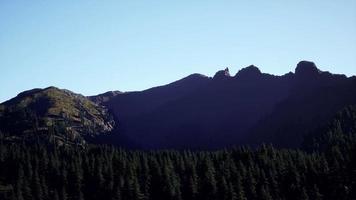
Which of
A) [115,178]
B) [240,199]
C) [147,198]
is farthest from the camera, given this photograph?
[115,178]

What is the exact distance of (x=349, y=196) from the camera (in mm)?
154750

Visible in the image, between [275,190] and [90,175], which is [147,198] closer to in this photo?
[90,175]

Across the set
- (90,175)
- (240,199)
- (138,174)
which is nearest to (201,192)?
(240,199)

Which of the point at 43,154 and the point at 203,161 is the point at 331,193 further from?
the point at 43,154

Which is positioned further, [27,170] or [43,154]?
[43,154]

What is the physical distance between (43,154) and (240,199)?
294 feet

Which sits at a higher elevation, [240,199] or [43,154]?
[43,154]

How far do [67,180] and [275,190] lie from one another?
224ft

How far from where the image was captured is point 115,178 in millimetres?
164750

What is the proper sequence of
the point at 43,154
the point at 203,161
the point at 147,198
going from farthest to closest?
the point at 43,154 → the point at 203,161 → the point at 147,198

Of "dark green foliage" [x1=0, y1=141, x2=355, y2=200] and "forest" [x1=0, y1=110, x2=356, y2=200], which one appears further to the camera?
"dark green foliage" [x1=0, y1=141, x2=355, y2=200]

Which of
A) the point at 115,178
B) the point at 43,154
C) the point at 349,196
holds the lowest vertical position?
the point at 349,196

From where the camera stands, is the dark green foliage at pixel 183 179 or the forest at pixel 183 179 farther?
the dark green foliage at pixel 183 179

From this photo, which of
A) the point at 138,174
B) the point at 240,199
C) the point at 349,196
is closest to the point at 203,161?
the point at 138,174
